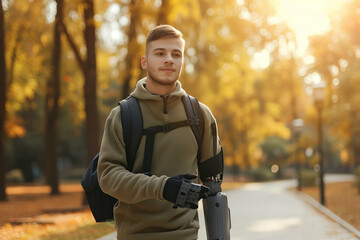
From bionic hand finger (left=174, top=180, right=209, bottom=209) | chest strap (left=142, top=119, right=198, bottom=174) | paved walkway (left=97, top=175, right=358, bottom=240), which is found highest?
chest strap (left=142, top=119, right=198, bottom=174)

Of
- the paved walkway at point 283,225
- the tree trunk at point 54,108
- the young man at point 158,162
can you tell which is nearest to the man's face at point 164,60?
the young man at point 158,162

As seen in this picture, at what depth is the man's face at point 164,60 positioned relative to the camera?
3.05 meters

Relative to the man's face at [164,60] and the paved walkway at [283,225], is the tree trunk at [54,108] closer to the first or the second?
the paved walkway at [283,225]

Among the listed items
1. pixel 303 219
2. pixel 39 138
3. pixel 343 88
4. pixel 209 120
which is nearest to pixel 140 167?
pixel 209 120

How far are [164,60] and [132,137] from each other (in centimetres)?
45

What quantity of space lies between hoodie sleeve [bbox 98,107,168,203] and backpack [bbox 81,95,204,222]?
0.05m

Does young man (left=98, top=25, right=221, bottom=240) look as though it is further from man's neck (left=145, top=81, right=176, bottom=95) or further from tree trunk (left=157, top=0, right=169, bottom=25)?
tree trunk (left=157, top=0, right=169, bottom=25)

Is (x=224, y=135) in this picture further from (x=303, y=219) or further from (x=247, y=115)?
(x=303, y=219)

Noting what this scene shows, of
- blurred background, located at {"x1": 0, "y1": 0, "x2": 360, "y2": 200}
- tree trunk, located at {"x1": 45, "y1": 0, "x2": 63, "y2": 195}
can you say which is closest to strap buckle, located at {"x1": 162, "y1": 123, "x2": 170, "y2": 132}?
blurred background, located at {"x1": 0, "y1": 0, "x2": 360, "y2": 200}

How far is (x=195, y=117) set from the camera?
3057 mm

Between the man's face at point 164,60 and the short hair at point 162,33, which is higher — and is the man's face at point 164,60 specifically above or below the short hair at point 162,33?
below

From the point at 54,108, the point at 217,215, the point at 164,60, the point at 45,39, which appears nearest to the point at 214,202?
the point at 217,215

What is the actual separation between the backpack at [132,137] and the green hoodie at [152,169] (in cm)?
3

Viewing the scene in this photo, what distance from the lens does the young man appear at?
2809 millimetres
